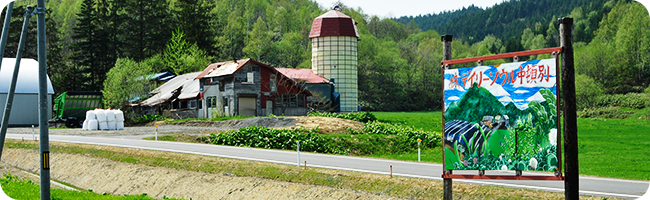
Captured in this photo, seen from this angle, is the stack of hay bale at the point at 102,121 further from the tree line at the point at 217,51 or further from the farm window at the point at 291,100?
the tree line at the point at 217,51

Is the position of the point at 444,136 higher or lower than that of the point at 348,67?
lower

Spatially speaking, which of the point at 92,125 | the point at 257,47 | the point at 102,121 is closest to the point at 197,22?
the point at 257,47

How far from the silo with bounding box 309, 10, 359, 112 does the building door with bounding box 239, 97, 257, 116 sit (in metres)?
14.2

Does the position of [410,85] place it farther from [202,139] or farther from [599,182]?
[599,182]

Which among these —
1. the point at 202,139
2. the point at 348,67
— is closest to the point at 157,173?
the point at 202,139

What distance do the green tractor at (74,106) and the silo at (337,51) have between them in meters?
23.5

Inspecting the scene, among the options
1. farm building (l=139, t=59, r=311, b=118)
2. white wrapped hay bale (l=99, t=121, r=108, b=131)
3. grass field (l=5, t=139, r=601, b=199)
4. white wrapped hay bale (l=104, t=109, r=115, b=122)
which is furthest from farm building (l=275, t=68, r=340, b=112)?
grass field (l=5, t=139, r=601, b=199)

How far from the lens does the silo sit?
2461 inches

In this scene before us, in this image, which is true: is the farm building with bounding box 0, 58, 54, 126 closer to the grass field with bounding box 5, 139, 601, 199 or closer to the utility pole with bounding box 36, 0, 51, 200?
the grass field with bounding box 5, 139, 601, 199

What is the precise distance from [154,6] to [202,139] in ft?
205

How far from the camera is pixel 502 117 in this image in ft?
33.0

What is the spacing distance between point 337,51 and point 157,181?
4373 cm

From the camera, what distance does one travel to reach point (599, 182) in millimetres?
14703

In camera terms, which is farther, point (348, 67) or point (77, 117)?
point (348, 67)
